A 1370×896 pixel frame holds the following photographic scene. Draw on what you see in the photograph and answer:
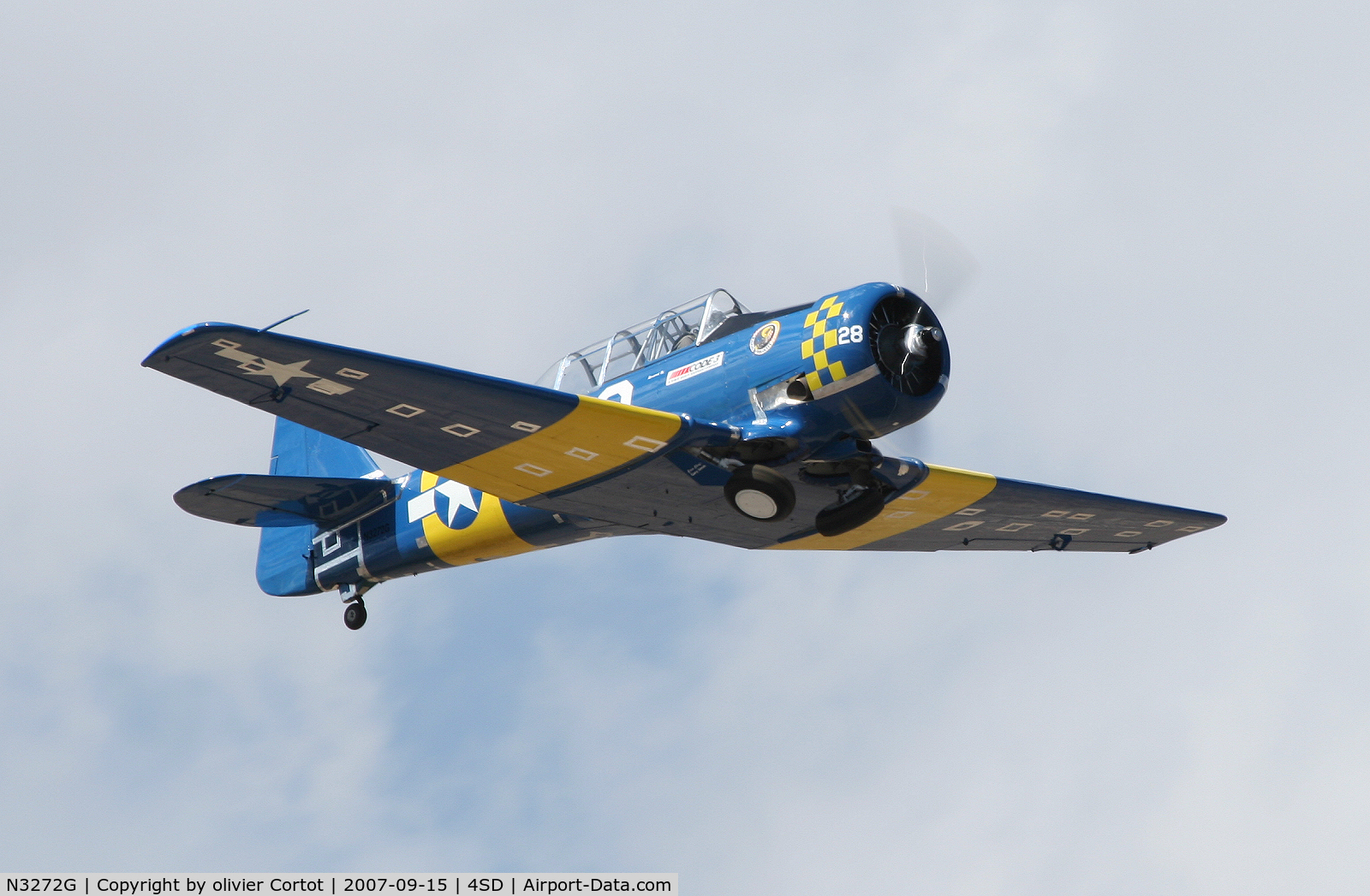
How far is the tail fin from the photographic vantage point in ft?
62.3

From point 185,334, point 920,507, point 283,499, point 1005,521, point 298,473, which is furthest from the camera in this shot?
point 298,473

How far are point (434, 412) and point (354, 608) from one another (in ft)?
20.0

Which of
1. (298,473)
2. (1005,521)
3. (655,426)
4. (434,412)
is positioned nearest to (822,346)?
(655,426)

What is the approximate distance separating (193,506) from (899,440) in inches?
299

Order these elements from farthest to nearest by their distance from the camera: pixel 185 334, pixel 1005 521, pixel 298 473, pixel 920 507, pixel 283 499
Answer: pixel 298 473, pixel 1005 521, pixel 283 499, pixel 920 507, pixel 185 334

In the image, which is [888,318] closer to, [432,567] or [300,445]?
[432,567]

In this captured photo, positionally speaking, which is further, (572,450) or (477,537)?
(477,537)

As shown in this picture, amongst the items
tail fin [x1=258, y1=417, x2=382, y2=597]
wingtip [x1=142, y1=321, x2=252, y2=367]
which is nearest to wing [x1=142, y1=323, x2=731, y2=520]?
wingtip [x1=142, y1=321, x2=252, y2=367]

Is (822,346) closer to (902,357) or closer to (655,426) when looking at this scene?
(902,357)

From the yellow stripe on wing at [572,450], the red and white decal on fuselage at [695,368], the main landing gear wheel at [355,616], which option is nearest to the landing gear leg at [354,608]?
the main landing gear wheel at [355,616]

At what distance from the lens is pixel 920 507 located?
663 inches

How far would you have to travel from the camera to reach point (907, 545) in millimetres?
18375

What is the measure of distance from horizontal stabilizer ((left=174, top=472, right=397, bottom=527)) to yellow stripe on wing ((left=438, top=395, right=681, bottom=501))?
10.1 ft

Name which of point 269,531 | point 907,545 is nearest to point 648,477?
point 907,545
